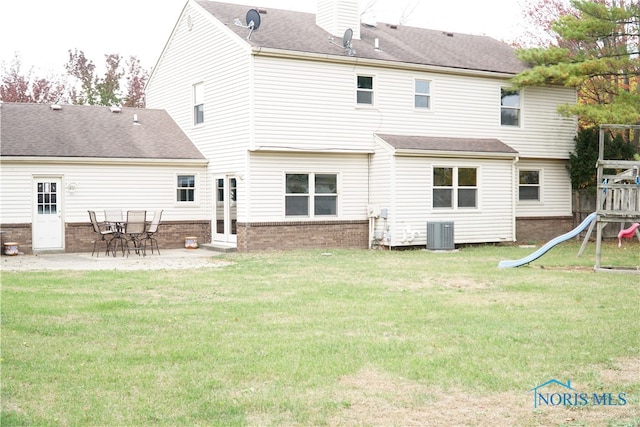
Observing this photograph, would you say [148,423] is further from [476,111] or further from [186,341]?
[476,111]

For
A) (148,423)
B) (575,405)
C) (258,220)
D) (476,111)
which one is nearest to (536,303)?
(575,405)

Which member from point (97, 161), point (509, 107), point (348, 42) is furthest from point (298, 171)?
point (509, 107)

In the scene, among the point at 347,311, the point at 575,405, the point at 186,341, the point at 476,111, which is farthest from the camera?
the point at 476,111

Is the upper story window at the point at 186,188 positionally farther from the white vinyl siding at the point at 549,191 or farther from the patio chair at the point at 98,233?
the white vinyl siding at the point at 549,191

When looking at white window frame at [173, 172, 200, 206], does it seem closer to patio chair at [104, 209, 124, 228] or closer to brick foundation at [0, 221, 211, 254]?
brick foundation at [0, 221, 211, 254]

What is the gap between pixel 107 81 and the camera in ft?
130

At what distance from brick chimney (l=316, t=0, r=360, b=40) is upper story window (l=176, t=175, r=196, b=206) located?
6.41 m

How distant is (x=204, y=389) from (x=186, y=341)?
6.27ft

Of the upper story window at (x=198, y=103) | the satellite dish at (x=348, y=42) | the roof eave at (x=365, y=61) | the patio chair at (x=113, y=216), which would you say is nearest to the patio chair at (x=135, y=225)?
the patio chair at (x=113, y=216)

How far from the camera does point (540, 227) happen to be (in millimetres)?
25281

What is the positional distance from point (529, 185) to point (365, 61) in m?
7.79

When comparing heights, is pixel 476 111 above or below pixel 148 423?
above

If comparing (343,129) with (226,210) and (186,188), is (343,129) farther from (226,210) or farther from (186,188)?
(186,188)

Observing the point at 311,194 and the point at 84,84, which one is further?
the point at 84,84
